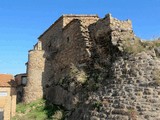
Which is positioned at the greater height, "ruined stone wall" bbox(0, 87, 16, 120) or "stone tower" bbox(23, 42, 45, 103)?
"stone tower" bbox(23, 42, 45, 103)

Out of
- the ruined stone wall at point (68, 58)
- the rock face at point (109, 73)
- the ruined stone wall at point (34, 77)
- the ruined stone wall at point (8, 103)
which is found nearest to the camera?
the rock face at point (109, 73)

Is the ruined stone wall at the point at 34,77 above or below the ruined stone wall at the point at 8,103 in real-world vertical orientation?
above

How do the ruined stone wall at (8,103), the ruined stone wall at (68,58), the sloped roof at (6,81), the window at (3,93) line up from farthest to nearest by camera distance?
the sloped roof at (6,81) → the window at (3,93) → the ruined stone wall at (8,103) → the ruined stone wall at (68,58)

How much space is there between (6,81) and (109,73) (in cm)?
1043

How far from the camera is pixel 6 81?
67.6 ft

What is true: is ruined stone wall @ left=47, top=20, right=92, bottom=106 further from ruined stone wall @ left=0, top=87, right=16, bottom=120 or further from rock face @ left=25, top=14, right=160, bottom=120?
ruined stone wall @ left=0, top=87, right=16, bottom=120

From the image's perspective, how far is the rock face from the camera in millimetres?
11109

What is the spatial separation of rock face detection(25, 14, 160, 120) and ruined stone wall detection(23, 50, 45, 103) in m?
2.42

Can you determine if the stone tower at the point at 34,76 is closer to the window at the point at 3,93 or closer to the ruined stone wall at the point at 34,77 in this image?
the ruined stone wall at the point at 34,77

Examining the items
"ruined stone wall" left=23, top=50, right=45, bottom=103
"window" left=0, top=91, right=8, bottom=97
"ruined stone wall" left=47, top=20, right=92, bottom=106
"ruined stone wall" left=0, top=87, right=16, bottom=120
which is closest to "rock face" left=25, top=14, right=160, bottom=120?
"ruined stone wall" left=47, top=20, right=92, bottom=106

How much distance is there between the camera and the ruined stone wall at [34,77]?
20.3m

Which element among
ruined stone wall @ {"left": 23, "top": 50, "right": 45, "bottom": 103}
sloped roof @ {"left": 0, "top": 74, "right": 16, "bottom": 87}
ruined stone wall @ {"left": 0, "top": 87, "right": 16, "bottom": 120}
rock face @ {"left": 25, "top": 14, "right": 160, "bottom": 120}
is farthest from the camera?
ruined stone wall @ {"left": 23, "top": 50, "right": 45, "bottom": 103}

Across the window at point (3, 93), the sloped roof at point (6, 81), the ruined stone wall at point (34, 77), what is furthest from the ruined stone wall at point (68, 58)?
the window at point (3, 93)

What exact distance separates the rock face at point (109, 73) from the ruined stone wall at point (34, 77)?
2.42 m
